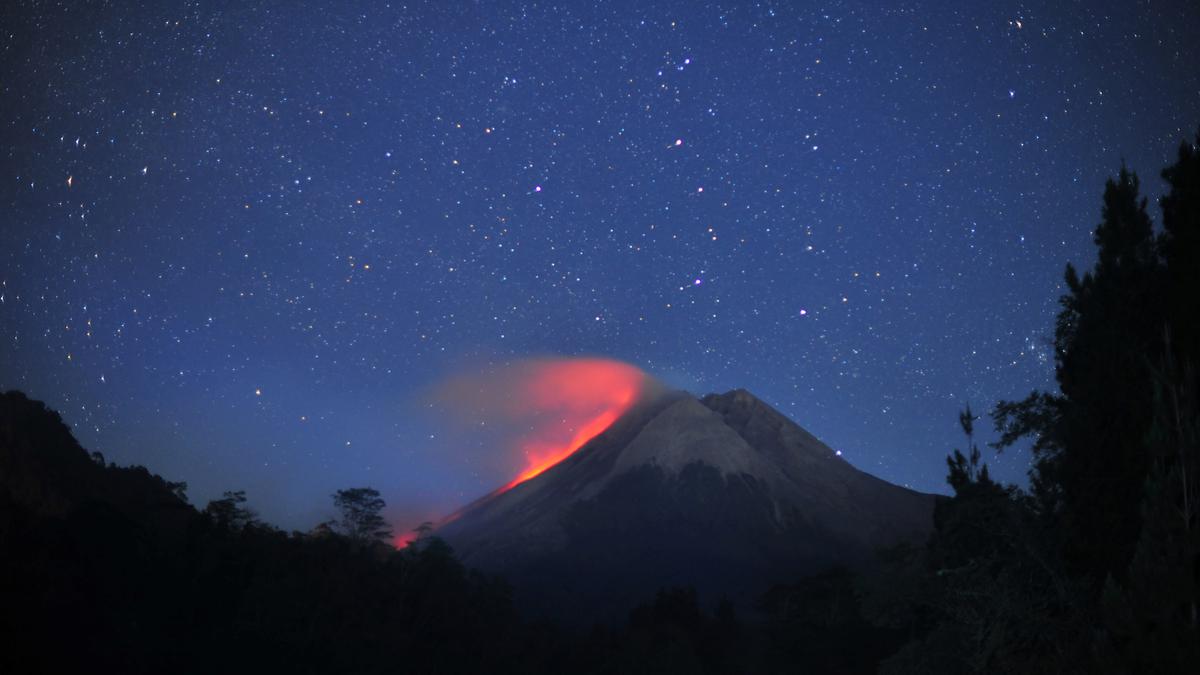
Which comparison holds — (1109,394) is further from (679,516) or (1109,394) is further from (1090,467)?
(679,516)

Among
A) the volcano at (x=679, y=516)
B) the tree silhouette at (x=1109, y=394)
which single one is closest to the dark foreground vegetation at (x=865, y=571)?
the tree silhouette at (x=1109, y=394)

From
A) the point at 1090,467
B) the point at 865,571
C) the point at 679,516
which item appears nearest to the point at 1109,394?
the point at 1090,467

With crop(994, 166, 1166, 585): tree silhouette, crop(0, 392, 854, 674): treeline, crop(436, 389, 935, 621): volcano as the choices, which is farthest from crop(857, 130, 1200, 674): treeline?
crop(436, 389, 935, 621): volcano

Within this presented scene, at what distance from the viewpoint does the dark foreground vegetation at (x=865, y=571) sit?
29.0 feet

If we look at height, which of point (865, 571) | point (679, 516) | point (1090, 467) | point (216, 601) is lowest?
point (865, 571)

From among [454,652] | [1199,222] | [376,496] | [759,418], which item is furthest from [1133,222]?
[759,418]

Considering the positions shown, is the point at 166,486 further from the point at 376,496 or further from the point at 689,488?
the point at 689,488

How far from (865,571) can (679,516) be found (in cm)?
12228

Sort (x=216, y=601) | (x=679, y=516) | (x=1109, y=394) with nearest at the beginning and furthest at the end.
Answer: (x=1109, y=394)
(x=216, y=601)
(x=679, y=516)

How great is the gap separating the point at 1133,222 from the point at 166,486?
43.7 m

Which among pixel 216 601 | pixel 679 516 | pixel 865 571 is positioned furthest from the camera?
pixel 679 516

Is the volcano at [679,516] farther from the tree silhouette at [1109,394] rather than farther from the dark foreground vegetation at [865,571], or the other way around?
the tree silhouette at [1109,394]

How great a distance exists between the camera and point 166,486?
39.4 m

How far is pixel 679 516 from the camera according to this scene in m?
144
